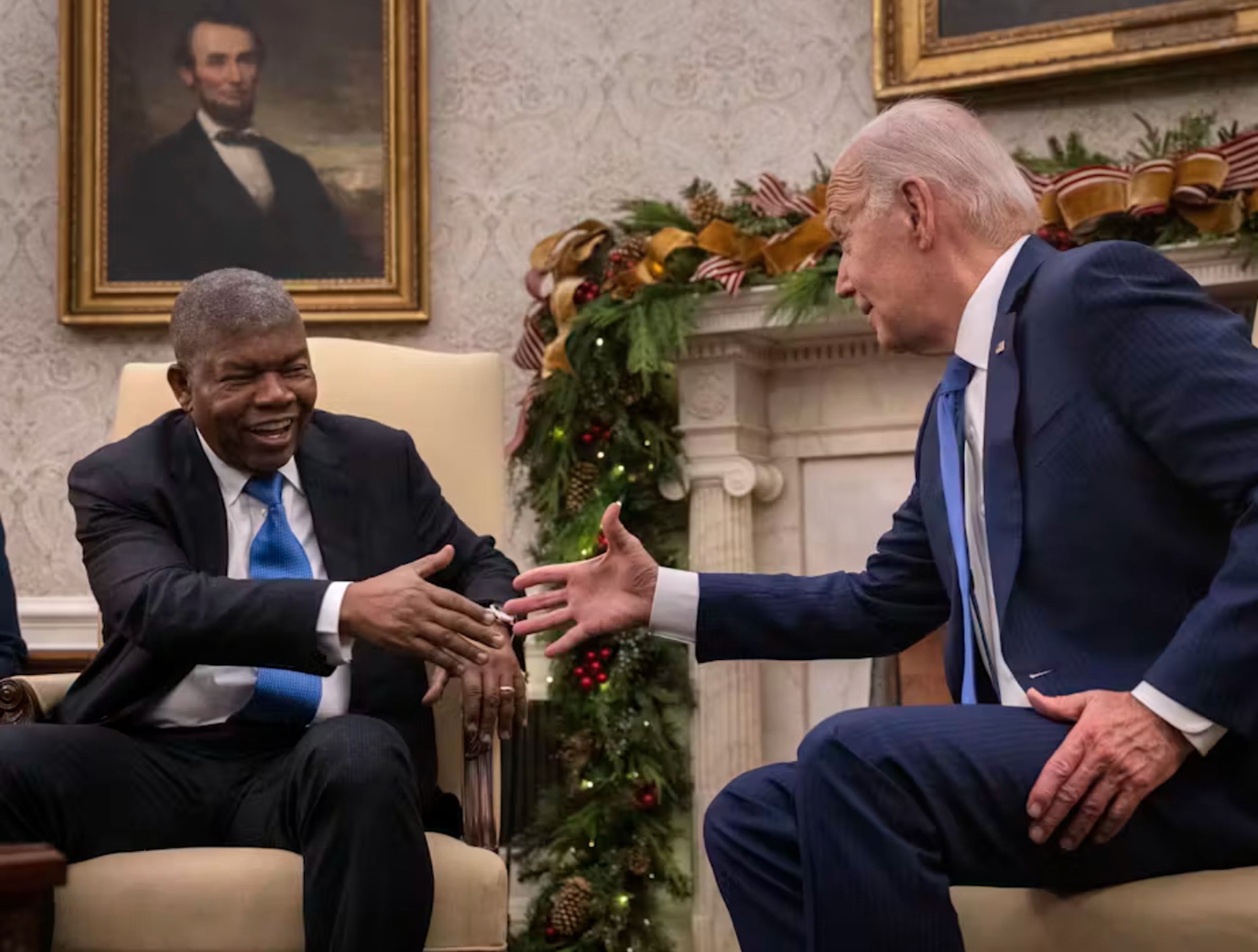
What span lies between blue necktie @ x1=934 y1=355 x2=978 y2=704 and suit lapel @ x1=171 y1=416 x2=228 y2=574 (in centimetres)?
127

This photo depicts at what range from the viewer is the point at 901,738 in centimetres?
169

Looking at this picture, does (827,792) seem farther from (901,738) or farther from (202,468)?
(202,468)

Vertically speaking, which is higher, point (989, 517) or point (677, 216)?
point (677, 216)

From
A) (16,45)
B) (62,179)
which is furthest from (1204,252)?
(16,45)

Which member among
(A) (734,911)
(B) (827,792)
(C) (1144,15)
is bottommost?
(A) (734,911)

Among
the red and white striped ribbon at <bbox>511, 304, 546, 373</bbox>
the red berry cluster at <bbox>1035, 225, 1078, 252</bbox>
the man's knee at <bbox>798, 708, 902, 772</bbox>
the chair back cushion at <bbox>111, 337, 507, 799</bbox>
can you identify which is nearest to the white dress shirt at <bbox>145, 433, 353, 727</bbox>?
the chair back cushion at <bbox>111, 337, 507, 799</bbox>

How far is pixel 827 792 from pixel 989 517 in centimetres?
41

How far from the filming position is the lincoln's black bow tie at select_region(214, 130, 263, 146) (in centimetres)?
496

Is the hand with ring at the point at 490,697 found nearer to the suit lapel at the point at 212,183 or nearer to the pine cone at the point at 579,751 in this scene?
the pine cone at the point at 579,751

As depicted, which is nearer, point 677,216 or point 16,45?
point 677,216

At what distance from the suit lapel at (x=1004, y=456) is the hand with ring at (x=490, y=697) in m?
0.88

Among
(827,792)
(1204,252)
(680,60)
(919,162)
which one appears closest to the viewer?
(827,792)

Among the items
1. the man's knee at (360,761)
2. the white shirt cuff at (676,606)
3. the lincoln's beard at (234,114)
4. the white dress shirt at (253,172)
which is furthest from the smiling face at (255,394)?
the lincoln's beard at (234,114)

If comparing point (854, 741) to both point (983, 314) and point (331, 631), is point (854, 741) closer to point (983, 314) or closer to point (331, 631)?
point (983, 314)
